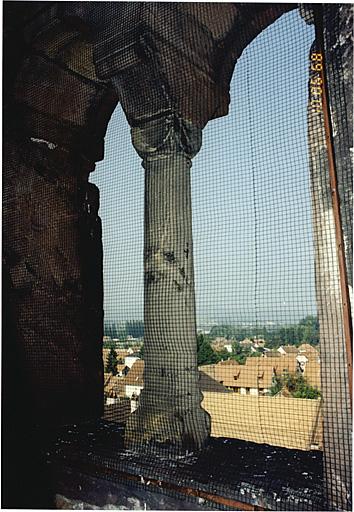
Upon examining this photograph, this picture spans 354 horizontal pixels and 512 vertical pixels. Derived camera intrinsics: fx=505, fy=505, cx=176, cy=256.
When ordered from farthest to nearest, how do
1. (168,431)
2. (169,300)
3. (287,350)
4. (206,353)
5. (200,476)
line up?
1. (206,353)
2. (287,350)
3. (169,300)
4. (168,431)
5. (200,476)

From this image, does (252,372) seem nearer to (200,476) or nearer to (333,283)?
(200,476)

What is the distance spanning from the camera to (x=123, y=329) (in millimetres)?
3826

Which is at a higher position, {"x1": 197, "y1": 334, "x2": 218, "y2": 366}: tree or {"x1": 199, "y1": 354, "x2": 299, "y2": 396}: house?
{"x1": 197, "y1": 334, "x2": 218, "y2": 366}: tree

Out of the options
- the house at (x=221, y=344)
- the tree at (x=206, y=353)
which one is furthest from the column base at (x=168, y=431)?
the tree at (x=206, y=353)

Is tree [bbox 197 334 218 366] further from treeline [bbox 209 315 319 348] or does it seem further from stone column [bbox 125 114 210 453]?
stone column [bbox 125 114 210 453]

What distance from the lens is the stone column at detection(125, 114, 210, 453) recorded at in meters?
2.80

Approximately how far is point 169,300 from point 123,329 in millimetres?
976

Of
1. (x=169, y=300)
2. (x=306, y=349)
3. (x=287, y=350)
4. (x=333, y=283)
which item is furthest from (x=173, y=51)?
(x=287, y=350)

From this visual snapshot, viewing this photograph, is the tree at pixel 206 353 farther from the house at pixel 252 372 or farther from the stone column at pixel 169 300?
the stone column at pixel 169 300

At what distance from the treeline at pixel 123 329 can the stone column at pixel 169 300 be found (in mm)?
365

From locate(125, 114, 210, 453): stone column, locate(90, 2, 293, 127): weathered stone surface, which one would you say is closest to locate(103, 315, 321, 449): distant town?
locate(125, 114, 210, 453): stone column

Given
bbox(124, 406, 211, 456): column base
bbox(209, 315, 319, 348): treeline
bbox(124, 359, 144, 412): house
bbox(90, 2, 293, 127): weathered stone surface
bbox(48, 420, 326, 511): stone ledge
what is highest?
bbox(90, 2, 293, 127): weathered stone surface

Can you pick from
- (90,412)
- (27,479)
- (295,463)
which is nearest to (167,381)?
(295,463)

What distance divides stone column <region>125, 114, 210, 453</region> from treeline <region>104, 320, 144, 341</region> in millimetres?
365
